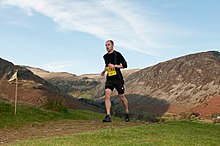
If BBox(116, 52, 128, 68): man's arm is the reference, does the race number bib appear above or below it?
below

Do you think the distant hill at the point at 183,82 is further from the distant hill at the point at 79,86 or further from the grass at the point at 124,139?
the grass at the point at 124,139

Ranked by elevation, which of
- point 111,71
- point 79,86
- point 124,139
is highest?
point 79,86

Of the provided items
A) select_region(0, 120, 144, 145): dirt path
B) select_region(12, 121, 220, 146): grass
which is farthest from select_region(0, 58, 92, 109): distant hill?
select_region(12, 121, 220, 146): grass

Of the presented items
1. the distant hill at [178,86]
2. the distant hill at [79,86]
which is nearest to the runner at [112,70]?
the distant hill at [178,86]

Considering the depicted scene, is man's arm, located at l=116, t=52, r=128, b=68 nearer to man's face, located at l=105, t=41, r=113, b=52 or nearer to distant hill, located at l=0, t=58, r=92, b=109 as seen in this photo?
man's face, located at l=105, t=41, r=113, b=52

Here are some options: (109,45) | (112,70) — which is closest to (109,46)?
(109,45)

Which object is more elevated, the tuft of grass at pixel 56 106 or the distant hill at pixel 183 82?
the distant hill at pixel 183 82

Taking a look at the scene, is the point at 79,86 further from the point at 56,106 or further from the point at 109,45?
the point at 109,45

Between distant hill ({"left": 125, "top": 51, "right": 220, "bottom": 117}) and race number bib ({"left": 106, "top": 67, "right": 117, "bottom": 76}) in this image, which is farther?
distant hill ({"left": 125, "top": 51, "right": 220, "bottom": 117})

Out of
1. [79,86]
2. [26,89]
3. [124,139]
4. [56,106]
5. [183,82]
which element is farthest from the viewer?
[79,86]

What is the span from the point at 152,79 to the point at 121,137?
6806 centimetres

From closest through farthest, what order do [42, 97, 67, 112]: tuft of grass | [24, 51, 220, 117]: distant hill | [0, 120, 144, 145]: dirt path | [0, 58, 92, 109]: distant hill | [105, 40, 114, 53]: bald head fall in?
1. [0, 120, 144, 145]: dirt path
2. [105, 40, 114, 53]: bald head
3. [42, 97, 67, 112]: tuft of grass
4. [0, 58, 92, 109]: distant hill
5. [24, 51, 220, 117]: distant hill

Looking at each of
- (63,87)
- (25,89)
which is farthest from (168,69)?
(63,87)

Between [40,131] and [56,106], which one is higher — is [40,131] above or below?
below
